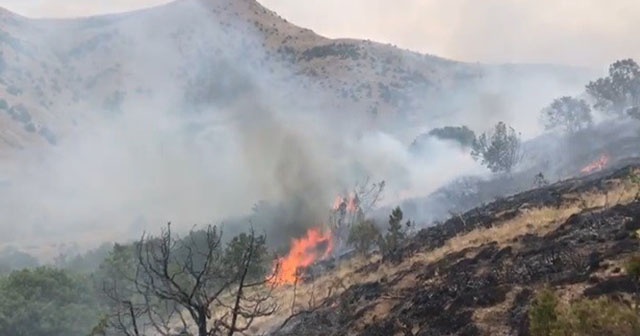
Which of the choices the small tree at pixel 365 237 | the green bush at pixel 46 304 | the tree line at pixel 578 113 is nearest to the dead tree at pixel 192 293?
the green bush at pixel 46 304

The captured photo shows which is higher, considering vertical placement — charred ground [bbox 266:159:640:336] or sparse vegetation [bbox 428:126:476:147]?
sparse vegetation [bbox 428:126:476:147]

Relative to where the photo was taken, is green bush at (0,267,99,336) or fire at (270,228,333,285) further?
fire at (270,228,333,285)

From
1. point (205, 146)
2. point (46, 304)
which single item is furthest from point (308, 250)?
point (205, 146)

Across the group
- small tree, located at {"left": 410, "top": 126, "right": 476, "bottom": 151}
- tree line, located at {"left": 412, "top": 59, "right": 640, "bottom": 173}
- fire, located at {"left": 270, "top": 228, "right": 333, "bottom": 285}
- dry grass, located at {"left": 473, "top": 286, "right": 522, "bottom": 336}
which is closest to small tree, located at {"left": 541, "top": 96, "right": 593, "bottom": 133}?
tree line, located at {"left": 412, "top": 59, "right": 640, "bottom": 173}

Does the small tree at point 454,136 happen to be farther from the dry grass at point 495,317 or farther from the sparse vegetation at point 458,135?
the dry grass at point 495,317

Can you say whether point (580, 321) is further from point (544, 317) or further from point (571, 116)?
point (571, 116)

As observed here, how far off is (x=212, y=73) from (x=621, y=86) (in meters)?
110

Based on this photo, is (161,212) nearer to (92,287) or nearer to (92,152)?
(92,152)

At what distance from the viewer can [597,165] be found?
61312 millimetres

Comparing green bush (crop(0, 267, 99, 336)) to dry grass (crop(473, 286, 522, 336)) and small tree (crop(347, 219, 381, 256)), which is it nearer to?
small tree (crop(347, 219, 381, 256))

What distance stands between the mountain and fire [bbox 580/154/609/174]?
73.8 meters

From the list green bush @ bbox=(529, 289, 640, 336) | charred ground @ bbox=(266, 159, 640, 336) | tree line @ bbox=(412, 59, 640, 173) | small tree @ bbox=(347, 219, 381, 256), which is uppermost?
tree line @ bbox=(412, 59, 640, 173)

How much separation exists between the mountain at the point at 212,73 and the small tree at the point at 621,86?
55.7m

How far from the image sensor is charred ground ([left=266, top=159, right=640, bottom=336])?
1733 centimetres
